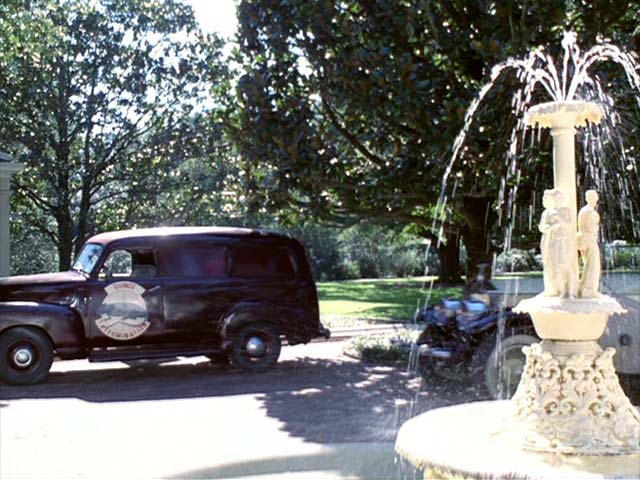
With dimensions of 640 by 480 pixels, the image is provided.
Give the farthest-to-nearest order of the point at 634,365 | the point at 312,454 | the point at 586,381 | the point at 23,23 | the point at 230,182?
1. the point at 230,182
2. the point at 23,23
3. the point at 634,365
4. the point at 312,454
5. the point at 586,381

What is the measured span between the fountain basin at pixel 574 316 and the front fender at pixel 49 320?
8.70 metres

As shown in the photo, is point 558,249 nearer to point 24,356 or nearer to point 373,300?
point 24,356

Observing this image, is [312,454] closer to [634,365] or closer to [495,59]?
[634,365]

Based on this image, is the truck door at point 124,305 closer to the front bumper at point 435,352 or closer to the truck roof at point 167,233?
the truck roof at point 167,233

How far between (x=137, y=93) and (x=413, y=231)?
403 inches

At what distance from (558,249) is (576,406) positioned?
3.20 ft

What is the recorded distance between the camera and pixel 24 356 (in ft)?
39.2

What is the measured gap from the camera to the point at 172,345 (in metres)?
12.7

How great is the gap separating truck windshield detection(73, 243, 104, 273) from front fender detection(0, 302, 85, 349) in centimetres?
86

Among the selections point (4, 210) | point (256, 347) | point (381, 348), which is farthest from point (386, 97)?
point (4, 210)

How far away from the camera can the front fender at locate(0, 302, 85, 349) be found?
11883 mm

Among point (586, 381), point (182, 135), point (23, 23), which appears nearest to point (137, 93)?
point (182, 135)

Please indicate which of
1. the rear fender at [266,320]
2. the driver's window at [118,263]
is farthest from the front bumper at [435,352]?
the driver's window at [118,263]

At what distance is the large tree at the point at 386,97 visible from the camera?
36.1ft
